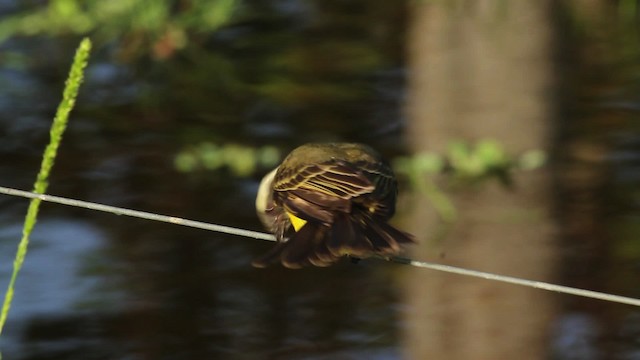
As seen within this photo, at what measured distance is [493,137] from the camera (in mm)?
4488

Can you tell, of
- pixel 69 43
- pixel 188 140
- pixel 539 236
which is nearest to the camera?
pixel 539 236

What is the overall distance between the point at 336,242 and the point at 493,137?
4.10ft

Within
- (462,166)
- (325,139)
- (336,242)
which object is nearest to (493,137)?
(462,166)

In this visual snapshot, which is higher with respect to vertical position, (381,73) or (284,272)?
(381,73)

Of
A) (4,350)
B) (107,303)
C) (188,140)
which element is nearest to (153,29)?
(188,140)

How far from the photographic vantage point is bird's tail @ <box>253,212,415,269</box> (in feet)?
10.8

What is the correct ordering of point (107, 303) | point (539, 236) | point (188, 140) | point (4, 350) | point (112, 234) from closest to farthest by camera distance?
point (539, 236)
point (4, 350)
point (107, 303)
point (112, 234)
point (188, 140)

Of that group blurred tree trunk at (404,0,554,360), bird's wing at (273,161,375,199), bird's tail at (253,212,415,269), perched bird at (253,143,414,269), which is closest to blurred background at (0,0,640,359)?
blurred tree trunk at (404,0,554,360)

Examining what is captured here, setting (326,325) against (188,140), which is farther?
(188,140)

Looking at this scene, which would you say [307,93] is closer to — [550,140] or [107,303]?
[107,303]

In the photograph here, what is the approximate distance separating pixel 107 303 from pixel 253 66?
2389 mm

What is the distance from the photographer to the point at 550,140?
176 inches

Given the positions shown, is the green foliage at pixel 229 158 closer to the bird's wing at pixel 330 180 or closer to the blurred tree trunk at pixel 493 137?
the blurred tree trunk at pixel 493 137

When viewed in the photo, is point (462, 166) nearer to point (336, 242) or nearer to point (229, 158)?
point (336, 242)
